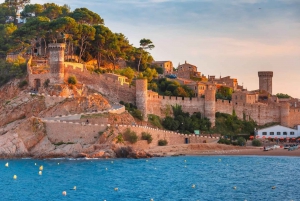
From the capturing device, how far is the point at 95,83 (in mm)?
54750

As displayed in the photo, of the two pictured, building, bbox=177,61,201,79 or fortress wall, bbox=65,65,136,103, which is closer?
fortress wall, bbox=65,65,136,103

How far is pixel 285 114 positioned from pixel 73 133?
69.5 feet

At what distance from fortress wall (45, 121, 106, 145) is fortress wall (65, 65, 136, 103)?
7.03 m

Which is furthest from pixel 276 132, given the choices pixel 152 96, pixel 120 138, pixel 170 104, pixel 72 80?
pixel 72 80

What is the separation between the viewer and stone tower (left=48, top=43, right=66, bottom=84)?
53.5 metres

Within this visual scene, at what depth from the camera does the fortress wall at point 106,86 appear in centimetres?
5466

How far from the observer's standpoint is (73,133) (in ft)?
156

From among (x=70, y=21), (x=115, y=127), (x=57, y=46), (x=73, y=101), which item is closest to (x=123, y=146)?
(x=115, y=127)

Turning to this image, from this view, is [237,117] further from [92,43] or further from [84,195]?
[84,195]

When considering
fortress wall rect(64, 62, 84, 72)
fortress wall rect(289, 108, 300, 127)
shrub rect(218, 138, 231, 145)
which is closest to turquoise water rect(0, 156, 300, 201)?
shrub rect(218, 138, 231, 145)

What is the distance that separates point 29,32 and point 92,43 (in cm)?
556

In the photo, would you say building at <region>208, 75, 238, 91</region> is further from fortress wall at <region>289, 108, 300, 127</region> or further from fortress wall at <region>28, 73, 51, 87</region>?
fortress wall at <region>28, 73, 51, 87</region>

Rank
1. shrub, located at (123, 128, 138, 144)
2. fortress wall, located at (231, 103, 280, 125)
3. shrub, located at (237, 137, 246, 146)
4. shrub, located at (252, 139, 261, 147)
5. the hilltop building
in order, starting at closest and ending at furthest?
shrub, located at (123, 128, 138, 144)
the hilltop building
shrub, located at (237, 137, 246, 146)
shrub, located at (252, 139, 261, 147)
fortress wall, located at (231, 103, 280, 125)

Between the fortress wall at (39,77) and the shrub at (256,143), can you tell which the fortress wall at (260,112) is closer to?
the shrub at (256,143)
